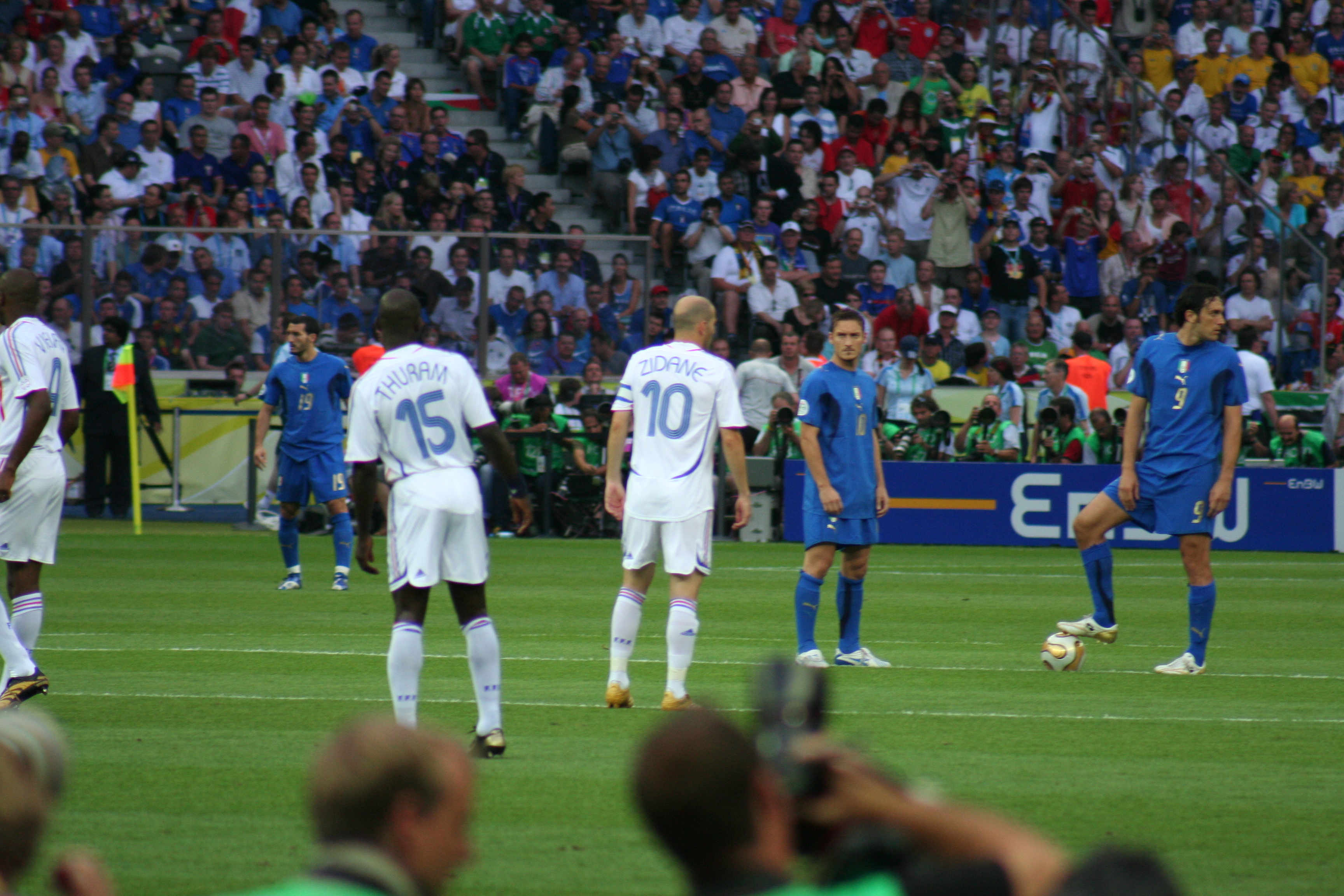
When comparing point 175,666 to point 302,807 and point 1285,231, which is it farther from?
point 1285,231

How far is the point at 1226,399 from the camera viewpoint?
1002 centimetres

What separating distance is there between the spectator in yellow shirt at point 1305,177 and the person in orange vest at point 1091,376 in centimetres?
681

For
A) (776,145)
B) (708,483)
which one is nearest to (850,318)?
(708,483)

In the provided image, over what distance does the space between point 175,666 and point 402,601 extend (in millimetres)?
3925

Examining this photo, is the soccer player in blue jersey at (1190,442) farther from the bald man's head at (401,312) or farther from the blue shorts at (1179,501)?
the bald man's head at (401,312)

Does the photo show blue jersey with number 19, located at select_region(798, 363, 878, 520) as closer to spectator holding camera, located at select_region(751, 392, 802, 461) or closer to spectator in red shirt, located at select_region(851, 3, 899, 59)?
spectator holding camera, located at select_region(751, 392, 802, 461)

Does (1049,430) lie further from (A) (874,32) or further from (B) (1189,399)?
(B) (1189,399)

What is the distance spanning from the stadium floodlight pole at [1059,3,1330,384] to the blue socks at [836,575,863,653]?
1569cm

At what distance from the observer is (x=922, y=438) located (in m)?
20.5

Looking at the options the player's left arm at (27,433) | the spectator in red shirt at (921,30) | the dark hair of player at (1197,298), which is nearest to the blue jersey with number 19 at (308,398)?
the player's left arm at (27,433)

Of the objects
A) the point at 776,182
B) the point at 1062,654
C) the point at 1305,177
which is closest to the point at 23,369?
the point at 1062,654

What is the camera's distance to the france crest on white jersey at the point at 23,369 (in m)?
8.24

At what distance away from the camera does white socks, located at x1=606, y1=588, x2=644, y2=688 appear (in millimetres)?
8438

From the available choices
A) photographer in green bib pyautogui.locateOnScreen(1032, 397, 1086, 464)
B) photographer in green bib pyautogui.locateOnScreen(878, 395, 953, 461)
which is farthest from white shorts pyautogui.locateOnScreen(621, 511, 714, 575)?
photographer in green bib pyautogui.locateOnScreen(1032, 397, 1086, 464)
